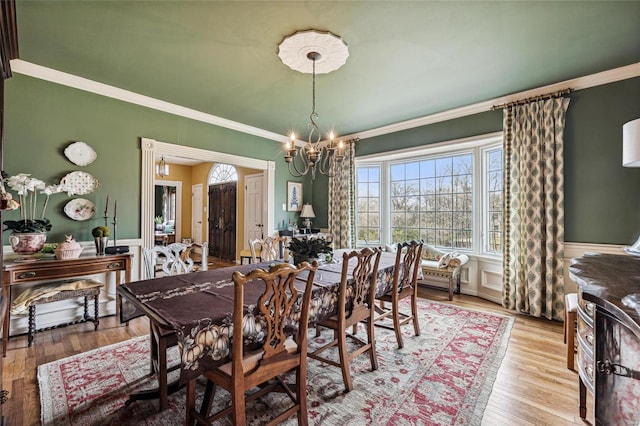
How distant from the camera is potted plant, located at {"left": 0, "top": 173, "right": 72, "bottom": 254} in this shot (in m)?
2.65

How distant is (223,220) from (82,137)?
4.08 metres

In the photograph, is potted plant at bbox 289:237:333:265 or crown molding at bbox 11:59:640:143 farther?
crown molding at bbox 11:59:640:143

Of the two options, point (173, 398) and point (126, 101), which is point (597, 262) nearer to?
point (173, 398)

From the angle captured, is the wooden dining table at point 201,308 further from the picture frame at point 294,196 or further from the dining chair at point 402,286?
the picture frame at point 294,196

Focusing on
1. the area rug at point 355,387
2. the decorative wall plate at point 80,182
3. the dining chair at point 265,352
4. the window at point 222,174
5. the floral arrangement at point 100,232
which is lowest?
the area rug at point 355,387

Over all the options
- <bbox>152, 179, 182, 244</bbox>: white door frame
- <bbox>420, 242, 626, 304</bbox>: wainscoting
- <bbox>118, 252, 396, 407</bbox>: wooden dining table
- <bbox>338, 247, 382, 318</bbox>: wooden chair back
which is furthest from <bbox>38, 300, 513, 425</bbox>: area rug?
<bbox>152, 179, 182, 244</bbox>: white door frame

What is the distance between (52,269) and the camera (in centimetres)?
273

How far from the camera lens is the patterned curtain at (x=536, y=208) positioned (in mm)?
3236

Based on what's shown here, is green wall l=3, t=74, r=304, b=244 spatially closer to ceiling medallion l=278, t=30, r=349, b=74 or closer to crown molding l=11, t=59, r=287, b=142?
crown molding l=11, t=59, r=287, b=142

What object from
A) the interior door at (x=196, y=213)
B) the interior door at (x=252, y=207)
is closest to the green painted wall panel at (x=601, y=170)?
the interior door at (x=252, y=207)

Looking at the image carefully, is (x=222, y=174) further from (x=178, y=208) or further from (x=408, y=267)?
(x=408, y=267)

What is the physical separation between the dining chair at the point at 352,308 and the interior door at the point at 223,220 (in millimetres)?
5046

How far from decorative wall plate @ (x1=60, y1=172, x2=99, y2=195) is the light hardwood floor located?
1.48 m

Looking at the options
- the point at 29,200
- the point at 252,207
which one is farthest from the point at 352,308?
the point at 252,207
